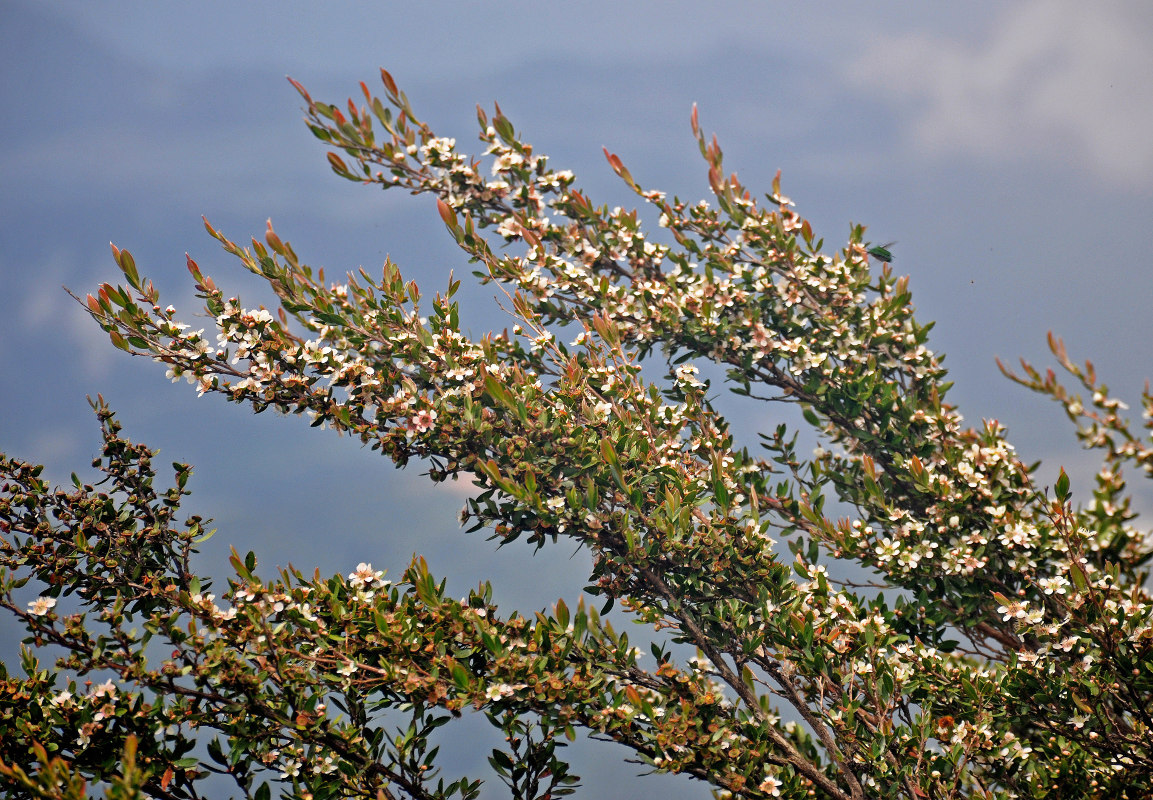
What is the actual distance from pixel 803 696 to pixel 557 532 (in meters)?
1.59

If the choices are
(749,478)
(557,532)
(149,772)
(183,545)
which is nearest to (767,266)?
(749,478)

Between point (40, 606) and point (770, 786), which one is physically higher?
point (40, 606)

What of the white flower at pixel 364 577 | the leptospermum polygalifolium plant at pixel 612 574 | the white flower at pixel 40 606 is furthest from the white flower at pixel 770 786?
the white flower at pixel 40 606

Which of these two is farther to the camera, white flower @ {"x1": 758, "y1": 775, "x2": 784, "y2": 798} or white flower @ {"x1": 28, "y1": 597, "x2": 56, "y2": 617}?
white flower @ {"x1": 758, "y1": 775, "x2": 784, "y2": 798}

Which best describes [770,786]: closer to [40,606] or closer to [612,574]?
[612,574]

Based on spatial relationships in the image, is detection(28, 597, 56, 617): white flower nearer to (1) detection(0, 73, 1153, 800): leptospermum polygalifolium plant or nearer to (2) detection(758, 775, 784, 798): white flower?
(1) detection(0, 73, 1153, 800): leptospermum polygalifolium plant

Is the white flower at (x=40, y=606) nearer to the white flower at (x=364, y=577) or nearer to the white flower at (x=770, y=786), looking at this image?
the white flower at (x=364, y=577)

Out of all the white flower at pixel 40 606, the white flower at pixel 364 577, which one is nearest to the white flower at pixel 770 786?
the white flower at pixel 364 577

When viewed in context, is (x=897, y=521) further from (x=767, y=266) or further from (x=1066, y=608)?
(x=767, y=266)

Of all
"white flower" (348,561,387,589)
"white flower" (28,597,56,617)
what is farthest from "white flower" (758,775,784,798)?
"white flower" (28,597,56,617)

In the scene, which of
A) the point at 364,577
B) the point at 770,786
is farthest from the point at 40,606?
the point at 770,786

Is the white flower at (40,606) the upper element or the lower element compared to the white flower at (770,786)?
upper

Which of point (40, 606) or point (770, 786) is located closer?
point (40, 606)

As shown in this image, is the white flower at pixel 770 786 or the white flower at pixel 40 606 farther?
the white flower at pixel 770 786
